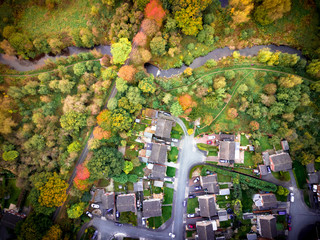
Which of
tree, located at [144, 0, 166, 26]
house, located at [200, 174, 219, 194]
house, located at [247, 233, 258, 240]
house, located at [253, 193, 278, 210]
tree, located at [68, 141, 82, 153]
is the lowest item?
house, located at [247, 233, 258, 240]

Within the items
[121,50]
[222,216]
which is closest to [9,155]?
[121,50]

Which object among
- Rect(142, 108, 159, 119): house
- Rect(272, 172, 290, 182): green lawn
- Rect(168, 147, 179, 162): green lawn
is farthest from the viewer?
Rect(142, 108, 159, 119): house

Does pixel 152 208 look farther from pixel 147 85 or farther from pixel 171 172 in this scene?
pixel 147 85

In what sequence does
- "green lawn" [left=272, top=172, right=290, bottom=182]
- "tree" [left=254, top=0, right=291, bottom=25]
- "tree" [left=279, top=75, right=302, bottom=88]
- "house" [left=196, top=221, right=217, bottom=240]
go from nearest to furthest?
"house" [left=196, top=221, right=217, bottom=240] < "tree" [left=254, top=0, right=291, bottom=25] < "tree" [left=279, top=75, right=302, bottom=88] < "green lawn" [left=272, top=172, right=290, bottom=182]

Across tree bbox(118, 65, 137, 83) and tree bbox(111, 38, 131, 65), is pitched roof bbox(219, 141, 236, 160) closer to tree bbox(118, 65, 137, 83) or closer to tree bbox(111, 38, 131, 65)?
tree bbox(118, 65, 137, 83)

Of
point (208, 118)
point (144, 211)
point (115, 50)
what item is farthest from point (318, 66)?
point (144, 211)

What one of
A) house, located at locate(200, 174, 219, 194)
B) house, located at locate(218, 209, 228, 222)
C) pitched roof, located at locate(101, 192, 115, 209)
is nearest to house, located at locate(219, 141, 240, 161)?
house, located at locate(200, 174, 219, 194)

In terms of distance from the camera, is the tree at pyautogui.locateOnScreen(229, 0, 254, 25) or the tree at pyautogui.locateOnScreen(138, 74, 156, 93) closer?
the tree at pyautogui.locateOnScreen(229, 0, 254, 25)

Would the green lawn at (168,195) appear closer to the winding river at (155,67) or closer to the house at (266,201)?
the house at (266,201)
